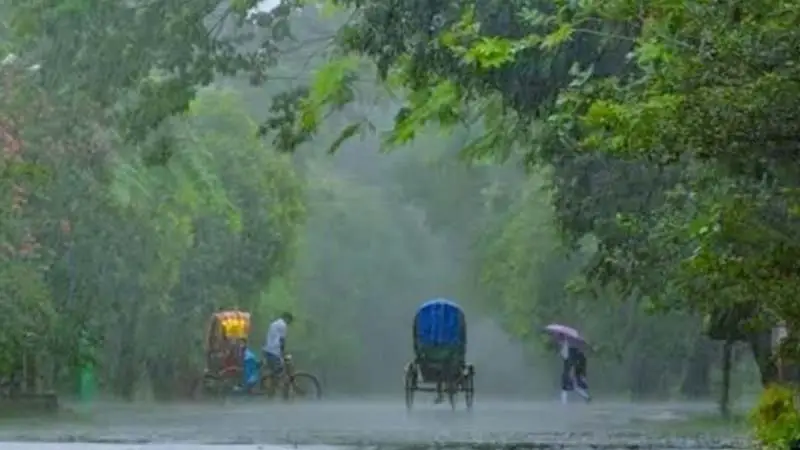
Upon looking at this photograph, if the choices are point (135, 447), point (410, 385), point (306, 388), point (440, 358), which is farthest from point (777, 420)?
point (306, 388)

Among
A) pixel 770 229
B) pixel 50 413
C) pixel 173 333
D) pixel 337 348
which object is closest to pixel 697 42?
pixel 770 229

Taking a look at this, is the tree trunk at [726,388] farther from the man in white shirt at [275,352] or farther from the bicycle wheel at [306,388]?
the man in white shirt at [275,352]

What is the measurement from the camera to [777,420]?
11969 mm

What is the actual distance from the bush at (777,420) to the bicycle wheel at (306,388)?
26.3 metres

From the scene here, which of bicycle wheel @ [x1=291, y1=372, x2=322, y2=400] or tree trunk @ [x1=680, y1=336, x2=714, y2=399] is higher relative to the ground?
tree trunk @ [x1=680, y1=336, x2=714, y2=399]

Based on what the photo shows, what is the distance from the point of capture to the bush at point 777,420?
451 inches

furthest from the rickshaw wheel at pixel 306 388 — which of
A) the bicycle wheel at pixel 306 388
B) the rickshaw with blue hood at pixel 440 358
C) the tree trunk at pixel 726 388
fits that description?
the tree trunk at pixel 726 388

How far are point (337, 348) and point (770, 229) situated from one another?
6283cm

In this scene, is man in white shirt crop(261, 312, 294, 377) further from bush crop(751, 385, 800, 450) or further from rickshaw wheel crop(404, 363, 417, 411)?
bush crop(751, 385, 800, 450)

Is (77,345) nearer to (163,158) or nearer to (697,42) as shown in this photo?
(163,158)

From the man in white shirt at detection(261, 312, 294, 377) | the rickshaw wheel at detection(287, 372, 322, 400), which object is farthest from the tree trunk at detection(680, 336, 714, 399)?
the man in white shirt at detection(261, 312, 294, 377)

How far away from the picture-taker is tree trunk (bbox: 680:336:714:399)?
49.1 m

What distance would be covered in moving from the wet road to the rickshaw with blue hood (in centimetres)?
367

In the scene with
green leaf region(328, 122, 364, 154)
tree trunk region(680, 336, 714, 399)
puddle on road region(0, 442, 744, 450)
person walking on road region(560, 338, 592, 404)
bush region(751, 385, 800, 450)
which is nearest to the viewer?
bush region(751, 385, 800, 450)
